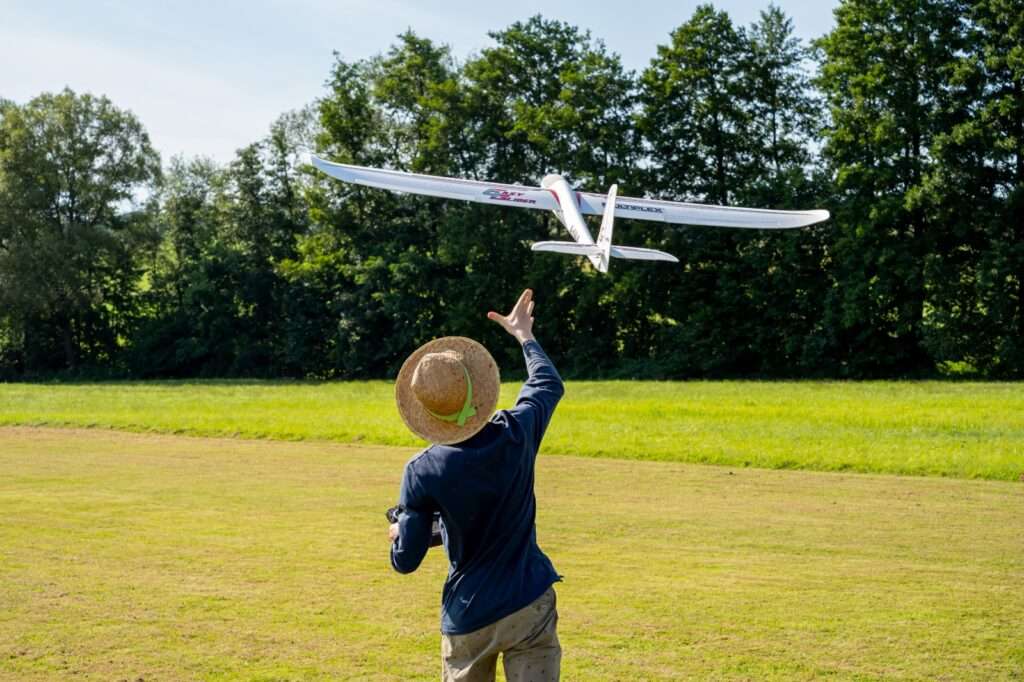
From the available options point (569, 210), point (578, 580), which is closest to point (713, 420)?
point (569, 210)

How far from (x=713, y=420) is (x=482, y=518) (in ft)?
69.9

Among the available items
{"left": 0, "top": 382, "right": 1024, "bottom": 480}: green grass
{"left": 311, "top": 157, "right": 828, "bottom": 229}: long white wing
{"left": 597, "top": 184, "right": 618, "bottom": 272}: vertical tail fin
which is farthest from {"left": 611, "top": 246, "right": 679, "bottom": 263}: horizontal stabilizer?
{"left": 0, "top": 382, "right": 1024, "bottom": 480}: green grass

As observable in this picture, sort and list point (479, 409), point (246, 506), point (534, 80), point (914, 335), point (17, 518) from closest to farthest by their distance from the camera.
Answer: point (479, 409)
point (17, 518)
point (246, 506)
point (914, 335)
point (534, 80)

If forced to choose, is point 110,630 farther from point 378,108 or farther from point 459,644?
point 378,108

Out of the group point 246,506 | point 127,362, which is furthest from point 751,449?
point 127,362

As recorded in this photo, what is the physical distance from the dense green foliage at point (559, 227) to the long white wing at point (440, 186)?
2183cm

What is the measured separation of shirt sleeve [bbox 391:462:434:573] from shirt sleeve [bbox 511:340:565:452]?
1.70 ft

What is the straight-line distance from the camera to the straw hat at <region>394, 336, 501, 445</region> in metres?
4.33

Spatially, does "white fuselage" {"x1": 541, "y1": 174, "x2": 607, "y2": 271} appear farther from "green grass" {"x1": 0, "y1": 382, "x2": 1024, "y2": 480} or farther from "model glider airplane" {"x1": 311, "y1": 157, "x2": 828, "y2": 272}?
"green grass" {"x1": 0, "y1": 382, "x2": 1024, "y2": 480}

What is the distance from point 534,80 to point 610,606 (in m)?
51.7

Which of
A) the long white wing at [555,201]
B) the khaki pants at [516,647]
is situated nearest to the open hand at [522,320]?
the khaki pants at [516,647]

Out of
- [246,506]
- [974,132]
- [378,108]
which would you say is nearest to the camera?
[246,506]

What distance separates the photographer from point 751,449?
19.7 metres

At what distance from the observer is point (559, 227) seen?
57.8 metres
